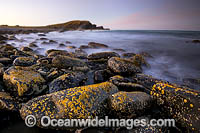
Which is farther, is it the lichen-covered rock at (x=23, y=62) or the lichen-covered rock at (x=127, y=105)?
the lichen-covered rock at (x=23, y=62)

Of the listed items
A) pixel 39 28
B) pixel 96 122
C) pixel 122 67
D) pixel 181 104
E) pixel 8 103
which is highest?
pixel 39 28

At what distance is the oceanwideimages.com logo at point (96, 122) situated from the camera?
5.51ft

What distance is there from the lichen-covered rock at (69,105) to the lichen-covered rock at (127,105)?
18 centimetres

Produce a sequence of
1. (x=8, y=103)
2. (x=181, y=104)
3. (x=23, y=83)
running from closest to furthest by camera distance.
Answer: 1. (x=181, y=104)
2. (x=8, y=103)
3. (x=23, y=83)

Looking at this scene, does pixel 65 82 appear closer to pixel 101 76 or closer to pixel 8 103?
pixel 8 103

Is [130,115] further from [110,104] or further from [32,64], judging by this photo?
[32,64]

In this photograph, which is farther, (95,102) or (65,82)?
(65,82)

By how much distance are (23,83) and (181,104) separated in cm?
271

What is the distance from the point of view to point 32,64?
3.70 meters

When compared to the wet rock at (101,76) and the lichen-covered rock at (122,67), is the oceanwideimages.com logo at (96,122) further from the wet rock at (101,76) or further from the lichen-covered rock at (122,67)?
the lichen-covered rock at (122,67)

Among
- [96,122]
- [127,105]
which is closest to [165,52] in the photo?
[127,105]

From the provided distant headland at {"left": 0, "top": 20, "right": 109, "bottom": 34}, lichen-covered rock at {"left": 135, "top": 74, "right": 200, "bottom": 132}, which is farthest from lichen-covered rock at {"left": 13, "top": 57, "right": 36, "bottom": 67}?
distant headland at {"left": 0, "top": 20, "right": 109, "bottom": 34}

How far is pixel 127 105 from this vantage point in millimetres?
1790

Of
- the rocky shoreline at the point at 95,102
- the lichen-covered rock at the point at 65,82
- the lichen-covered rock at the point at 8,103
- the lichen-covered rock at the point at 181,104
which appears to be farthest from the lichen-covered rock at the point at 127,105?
the lichen-covered rock at the point at 8,103
